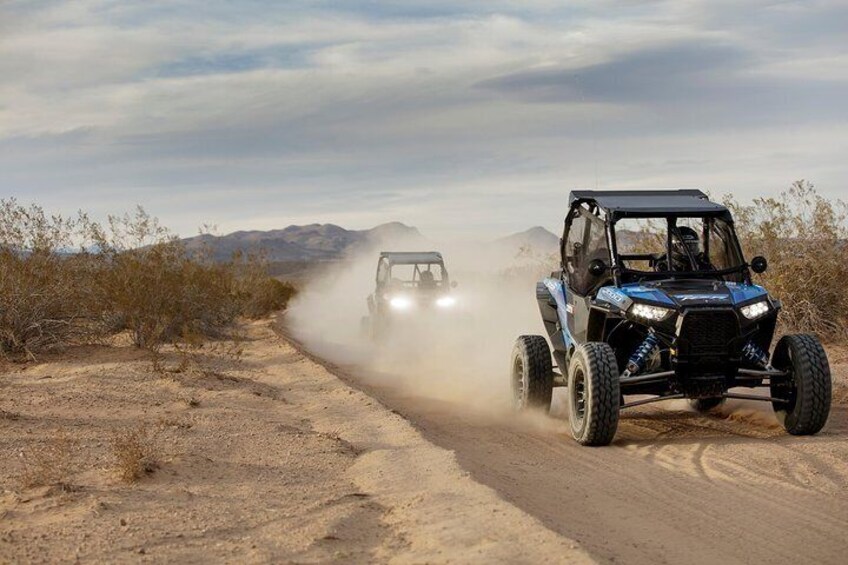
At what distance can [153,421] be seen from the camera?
10.7 metres

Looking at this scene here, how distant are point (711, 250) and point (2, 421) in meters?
8.01

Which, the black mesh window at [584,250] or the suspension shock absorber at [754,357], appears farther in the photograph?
the black mesh window at [584,250]

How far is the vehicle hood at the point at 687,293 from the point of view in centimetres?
901

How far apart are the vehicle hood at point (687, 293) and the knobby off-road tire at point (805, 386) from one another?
24.7 inches

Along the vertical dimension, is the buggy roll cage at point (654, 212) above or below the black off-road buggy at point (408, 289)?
above

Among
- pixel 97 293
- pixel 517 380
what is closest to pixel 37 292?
pixel 97 293

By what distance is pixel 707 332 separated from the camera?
8977 mm

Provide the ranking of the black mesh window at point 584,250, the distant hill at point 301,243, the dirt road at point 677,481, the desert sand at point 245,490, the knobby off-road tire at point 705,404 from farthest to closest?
the distant hill at point 301,243 < the knobby off-road tire at point 705,404 < the black mesh window at point 584,250 < the dirt road at point 677,481 < the desert sand at point 245,490

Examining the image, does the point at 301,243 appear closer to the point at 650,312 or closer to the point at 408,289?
the point at 408,289

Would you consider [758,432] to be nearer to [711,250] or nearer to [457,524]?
[711,250]

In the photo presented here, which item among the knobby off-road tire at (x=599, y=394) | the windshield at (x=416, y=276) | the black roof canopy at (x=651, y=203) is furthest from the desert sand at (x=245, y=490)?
the windshield at (x=416, y=276)

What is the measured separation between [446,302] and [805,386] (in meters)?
13.4

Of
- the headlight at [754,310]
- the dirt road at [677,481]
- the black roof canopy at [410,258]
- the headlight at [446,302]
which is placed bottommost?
the dirt road at [677,481]

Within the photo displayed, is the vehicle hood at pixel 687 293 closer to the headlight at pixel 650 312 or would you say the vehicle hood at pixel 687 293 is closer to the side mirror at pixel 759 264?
the headlight at pixel 650 312
